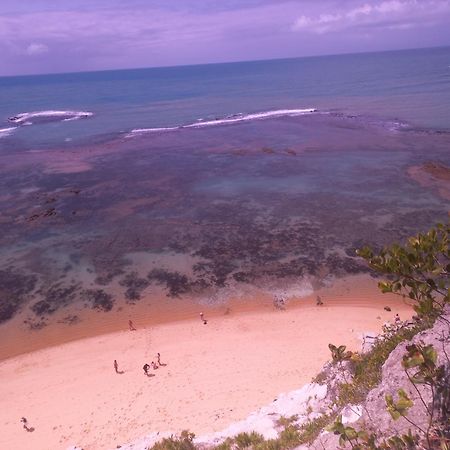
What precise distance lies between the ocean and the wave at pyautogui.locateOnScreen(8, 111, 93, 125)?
9.94 metres

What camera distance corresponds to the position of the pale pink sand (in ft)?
52.1

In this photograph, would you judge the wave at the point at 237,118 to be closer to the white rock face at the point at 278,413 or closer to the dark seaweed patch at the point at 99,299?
the dark seaweed patch at the point at 99,299

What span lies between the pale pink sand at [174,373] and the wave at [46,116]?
74.9m

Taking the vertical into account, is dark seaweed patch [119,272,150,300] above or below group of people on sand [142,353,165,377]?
above

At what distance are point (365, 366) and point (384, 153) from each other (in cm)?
4189

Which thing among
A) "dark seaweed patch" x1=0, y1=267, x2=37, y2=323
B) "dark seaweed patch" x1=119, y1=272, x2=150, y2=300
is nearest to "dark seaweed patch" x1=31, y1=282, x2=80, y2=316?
"dark seaweed patch" x1=0, y1=267, x2=37, y2=323

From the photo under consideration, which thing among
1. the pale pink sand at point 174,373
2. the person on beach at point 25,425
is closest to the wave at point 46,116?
the pale pink sand at point 174,373

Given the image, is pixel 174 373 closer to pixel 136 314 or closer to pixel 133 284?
pixel 136 314

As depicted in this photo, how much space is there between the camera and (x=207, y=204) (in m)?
38.3

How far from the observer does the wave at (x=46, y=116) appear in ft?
283

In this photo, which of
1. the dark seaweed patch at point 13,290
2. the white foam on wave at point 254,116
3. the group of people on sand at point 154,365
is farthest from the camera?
the white foam on wave at point 254,116

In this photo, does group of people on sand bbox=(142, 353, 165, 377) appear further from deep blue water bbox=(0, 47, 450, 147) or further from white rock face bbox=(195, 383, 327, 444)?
deep blue water bbox=(0, 47, 450, 147)

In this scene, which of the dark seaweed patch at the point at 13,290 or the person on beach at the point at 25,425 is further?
the dark seaweed patch at the point at 13,290

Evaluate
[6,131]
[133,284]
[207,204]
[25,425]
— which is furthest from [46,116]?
[25,425]
